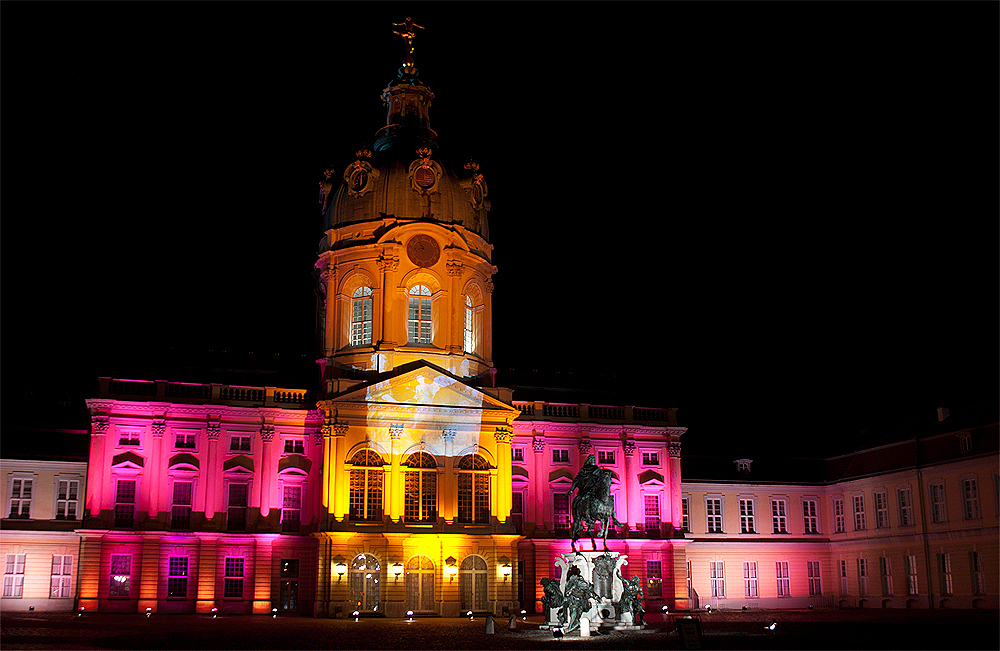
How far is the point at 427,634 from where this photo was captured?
3631cm

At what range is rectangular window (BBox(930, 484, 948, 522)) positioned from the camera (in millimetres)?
55281

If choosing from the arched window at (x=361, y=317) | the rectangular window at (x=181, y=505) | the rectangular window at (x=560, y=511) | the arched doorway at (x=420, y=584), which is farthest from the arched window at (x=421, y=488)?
the rectangular window at (x=181, y=505)

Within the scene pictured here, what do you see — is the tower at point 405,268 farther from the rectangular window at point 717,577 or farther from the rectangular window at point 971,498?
the rectangular window at point 971,498

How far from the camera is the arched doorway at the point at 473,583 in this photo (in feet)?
172

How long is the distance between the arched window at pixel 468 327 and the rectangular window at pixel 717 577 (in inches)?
758

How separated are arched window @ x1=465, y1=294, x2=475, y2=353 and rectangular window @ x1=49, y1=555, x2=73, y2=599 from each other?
23.6 meters

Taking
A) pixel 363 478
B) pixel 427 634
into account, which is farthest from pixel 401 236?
pixel 427 634

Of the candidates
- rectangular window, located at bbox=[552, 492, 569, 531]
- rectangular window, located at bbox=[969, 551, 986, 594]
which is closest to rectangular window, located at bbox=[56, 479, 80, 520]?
rectangular window, located at bbox=[552, 492, 569, 531]

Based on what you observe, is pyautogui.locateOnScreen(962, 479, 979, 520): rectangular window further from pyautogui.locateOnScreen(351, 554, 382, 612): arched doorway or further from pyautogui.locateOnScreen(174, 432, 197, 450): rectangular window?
pyautogui.locateOnScreen(174, 432, 197, 450): rectangular window

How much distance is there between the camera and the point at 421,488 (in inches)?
2088

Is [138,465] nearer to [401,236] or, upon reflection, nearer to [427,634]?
[401,236]

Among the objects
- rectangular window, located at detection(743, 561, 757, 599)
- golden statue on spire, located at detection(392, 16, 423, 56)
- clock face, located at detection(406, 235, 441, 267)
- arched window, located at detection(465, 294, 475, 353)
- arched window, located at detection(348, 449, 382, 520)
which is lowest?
rectangular window, located at detection(743, 561, 757, 599)

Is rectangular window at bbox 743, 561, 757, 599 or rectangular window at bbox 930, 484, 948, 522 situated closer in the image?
rectangular window at bbox 930, 484, 948, 522

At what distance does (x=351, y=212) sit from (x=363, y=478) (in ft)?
52.1
